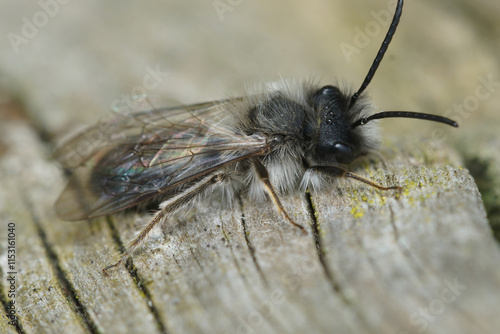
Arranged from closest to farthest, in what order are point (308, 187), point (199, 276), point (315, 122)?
point (199, 276) → point (308, 187) → point (315, 122)

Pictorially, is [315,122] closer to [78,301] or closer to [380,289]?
[380,289]

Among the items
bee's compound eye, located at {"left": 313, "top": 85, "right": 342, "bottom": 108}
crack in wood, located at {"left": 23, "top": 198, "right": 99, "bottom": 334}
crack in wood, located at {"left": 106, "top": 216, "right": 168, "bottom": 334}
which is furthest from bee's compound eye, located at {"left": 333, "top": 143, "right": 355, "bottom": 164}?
crack in wood, located at {"left": 23, "top": 198, "right": 99, "bottom": 334}

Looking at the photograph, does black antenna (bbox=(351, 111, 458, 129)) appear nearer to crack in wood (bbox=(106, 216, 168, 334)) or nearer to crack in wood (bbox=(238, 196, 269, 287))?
crack in wood (bbox=(238, 196, 269, 287))

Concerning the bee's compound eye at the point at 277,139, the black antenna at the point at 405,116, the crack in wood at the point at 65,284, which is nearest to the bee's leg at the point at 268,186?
the bee's compound eye at the point at 277,139

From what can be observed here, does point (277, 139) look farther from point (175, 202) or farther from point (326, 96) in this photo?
point (175, 202)

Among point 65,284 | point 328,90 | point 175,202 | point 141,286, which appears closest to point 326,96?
point 328,90

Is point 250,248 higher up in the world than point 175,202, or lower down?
lower down

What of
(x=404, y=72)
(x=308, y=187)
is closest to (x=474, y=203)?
(x=308, y=187)
